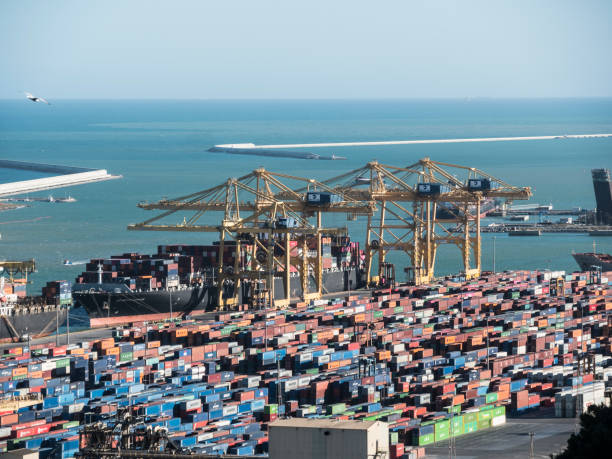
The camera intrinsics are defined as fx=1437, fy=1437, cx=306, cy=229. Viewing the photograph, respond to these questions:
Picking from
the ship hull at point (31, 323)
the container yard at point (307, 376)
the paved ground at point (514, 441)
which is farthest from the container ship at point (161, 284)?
the paved ground at point (514, 441)

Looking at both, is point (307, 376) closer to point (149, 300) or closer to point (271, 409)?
point (271, 409)

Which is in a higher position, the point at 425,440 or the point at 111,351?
the point at 111,351

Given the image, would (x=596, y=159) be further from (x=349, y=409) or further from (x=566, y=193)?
(x=349, y=409)

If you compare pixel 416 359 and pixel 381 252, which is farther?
pixel 381 252

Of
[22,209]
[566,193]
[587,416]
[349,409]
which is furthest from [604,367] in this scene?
[566,193]

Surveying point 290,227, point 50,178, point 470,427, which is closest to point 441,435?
point 470,427

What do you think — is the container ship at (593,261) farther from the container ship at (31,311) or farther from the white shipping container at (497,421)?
the white shipping container at (497,421)
